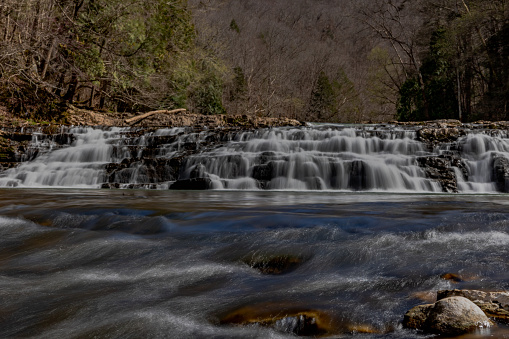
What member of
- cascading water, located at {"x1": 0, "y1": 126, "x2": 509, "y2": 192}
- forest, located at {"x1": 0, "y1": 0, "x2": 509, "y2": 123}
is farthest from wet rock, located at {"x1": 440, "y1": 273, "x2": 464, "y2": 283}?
forest, located at {"x1": 0, "y1": 0, "x2": 509, "y2": 123}

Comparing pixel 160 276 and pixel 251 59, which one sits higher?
pixel 251 59

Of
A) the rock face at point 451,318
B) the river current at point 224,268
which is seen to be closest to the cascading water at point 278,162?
the river current at point 224,268

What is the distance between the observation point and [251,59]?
4291cm

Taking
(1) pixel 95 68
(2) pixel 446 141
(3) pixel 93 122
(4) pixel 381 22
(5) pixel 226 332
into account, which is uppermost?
(4) pixel 381 22

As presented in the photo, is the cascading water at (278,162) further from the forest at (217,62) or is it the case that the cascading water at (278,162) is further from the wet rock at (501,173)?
the forest at (217,62)

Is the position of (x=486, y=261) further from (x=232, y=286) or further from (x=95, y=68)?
(x=95, y=68)

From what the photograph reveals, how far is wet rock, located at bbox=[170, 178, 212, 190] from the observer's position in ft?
33.6

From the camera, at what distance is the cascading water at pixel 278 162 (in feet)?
32.4

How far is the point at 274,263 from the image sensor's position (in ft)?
10.2

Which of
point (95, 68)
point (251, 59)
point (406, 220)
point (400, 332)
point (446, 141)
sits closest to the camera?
point (400, 332)

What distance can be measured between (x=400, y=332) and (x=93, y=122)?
1759cm

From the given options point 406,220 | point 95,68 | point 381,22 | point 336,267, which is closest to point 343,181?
point 406,220

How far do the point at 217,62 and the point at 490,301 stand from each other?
2181 cm

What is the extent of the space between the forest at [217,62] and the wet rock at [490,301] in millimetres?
11651
